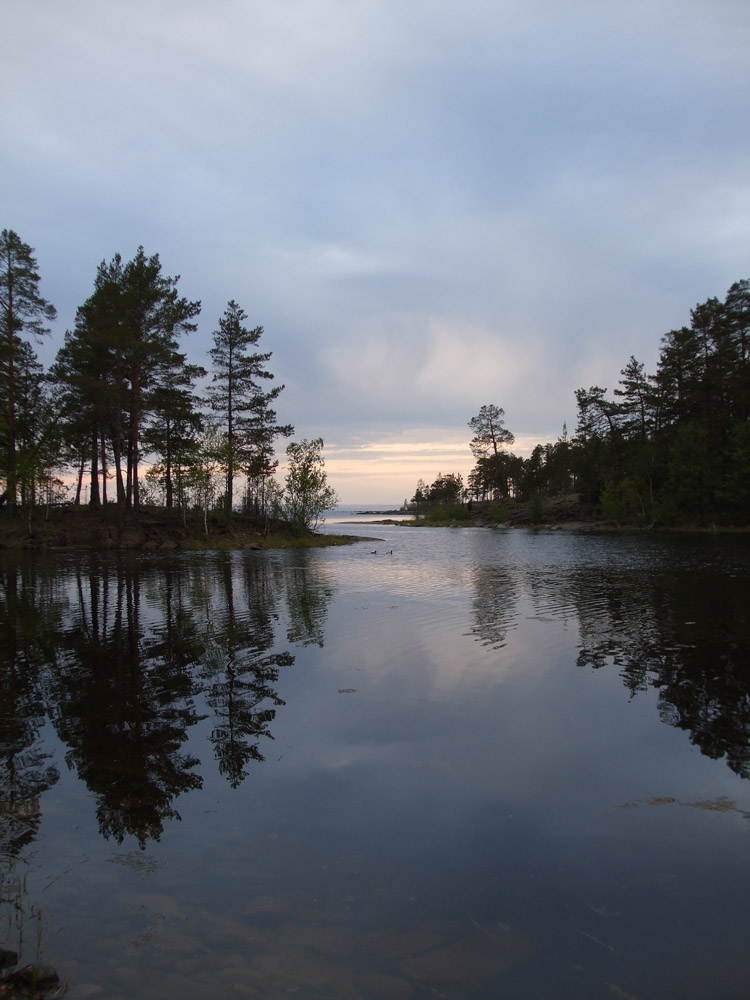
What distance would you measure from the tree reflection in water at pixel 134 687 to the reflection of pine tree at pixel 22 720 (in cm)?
2

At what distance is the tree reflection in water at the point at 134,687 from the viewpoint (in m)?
6.73

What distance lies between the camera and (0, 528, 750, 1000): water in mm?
4207

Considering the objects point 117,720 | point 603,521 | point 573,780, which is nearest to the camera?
point 573,780

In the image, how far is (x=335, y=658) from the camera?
1296cm

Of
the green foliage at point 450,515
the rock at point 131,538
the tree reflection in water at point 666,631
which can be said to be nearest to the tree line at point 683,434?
the green foliage at point 450,515

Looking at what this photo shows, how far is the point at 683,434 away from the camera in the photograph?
6531cm

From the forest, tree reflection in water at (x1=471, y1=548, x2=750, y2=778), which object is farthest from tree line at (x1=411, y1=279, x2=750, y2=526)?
A: tree reflection in water at (x1=471, y1=548, x2=750, y2=778)

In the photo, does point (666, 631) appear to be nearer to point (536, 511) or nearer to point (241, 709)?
point (241, 709)

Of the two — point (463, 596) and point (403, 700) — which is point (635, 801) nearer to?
point (403, 700)

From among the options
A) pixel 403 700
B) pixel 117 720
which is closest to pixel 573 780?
pixel 403 700

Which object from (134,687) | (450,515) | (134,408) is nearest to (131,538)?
(134,408)

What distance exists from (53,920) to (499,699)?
737 centimetres

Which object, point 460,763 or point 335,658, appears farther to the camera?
point 335,658

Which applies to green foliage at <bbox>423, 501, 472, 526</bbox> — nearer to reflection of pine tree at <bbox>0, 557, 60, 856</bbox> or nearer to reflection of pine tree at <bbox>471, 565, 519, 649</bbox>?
reflection of pine tree at <bbox>471, 565, 519, 649</bbox>
